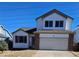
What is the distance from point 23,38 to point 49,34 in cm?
357

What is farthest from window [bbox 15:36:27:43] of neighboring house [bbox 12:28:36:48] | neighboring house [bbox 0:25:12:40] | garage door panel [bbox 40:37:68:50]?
neighboring house [bbox 0:25:12:40]

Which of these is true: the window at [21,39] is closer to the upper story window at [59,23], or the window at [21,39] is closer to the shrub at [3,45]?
the upper story window at [59,23]

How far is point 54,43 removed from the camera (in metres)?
34.7

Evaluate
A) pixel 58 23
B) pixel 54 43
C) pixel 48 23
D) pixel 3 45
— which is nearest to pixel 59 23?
pixel 58 23

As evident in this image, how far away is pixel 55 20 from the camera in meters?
37.2

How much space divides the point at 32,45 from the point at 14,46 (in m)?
3.03

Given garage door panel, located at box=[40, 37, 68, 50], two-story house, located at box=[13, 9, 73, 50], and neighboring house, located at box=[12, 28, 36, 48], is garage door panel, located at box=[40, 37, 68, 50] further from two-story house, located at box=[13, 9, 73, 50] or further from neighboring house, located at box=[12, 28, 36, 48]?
neighboring house, located at box=[12, 28, 36, 48]

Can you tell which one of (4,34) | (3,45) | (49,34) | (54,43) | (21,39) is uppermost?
(4,34)

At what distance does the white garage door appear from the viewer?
34.3 metres

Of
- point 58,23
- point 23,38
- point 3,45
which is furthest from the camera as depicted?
point 23,38

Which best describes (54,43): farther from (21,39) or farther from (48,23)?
(21,39)

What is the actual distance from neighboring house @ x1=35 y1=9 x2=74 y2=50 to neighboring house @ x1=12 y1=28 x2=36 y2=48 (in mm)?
711

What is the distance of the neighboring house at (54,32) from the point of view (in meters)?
34.7

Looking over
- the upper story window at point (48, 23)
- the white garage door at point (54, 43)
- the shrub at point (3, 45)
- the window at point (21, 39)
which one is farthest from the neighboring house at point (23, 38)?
the shrub at point (3, 45)
